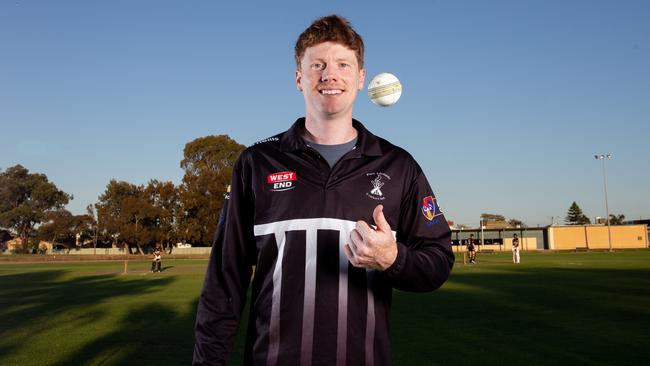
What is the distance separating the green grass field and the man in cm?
572

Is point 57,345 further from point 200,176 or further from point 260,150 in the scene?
point 200,176

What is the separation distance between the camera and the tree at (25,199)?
104 m

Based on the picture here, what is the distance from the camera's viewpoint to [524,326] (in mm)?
11055

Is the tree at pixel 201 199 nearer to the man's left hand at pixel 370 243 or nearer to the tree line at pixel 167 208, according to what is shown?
the tree line at pixel 167 208

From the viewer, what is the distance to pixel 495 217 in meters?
188

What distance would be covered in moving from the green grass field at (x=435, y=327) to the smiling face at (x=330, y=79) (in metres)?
6.02

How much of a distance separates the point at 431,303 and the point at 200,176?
64988 mm

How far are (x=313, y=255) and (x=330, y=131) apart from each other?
0.71 meters

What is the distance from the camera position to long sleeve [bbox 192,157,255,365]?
267cm

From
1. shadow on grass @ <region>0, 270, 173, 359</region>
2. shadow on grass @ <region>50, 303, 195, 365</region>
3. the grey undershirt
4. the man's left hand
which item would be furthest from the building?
the man's left hand

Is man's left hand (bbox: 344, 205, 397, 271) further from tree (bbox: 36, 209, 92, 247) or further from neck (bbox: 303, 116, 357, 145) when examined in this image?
tree (bbox: 36, 209, 92, 247)

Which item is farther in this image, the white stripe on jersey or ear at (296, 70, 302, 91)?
ear at (296, 70, 302, 91)

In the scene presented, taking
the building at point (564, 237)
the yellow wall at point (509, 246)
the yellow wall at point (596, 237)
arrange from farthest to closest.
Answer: the yellow wall at point (509, 246) < the building at point (564, 237) < the yellow wall at point (596, 237)

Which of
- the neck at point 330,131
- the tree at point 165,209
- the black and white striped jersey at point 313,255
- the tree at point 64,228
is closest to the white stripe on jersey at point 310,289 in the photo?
the black and white striped jersey at point 313,255
